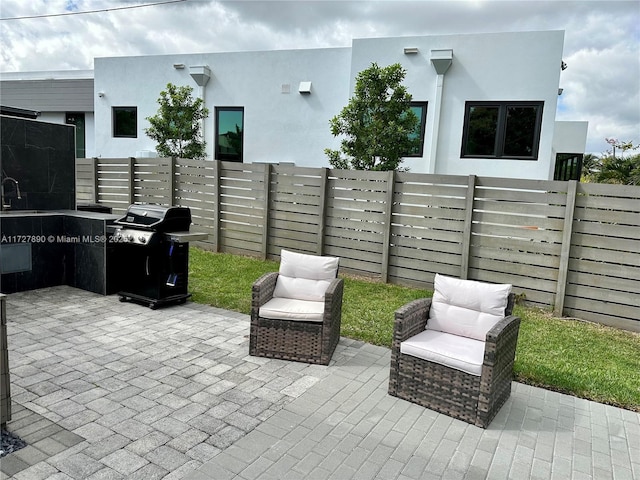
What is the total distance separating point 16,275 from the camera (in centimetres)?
559

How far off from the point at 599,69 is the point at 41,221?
1232 cm

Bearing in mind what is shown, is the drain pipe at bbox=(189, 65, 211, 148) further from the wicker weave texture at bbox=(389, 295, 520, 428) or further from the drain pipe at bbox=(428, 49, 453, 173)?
the wicker weave texture at bbox=(389, 295, 520, 428)

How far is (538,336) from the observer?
4914 millimetres

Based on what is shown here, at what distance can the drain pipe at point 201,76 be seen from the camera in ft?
35.2

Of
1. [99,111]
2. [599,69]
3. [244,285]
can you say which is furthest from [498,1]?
[99,111]

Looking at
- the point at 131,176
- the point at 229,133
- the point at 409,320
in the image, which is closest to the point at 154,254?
the point at 409,320

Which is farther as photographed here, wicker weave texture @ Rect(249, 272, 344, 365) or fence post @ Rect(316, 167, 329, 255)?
fence post @ Rect(316, 167, 329, 255)

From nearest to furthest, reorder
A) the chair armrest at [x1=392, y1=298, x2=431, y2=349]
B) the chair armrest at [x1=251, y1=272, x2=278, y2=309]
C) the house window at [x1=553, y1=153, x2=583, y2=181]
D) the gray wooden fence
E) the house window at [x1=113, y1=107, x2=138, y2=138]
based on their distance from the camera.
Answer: the chair armrest at [x1=392, y1=298, x2=431, y2=349] < the chair armrest at [x1=251, y1=272, x2=278, y2=309] < the gray wooden fence < the house window at [x1=113, y1=107, x2=138, y2=138] < the house window at [x1=553, y1=153, x2=583, y2=181]

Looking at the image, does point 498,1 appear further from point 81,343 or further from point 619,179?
point 81,343

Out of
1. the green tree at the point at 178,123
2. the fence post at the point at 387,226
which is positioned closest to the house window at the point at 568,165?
the fence post at the point at 387,226

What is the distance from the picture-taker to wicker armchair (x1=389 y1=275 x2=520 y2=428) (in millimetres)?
2967

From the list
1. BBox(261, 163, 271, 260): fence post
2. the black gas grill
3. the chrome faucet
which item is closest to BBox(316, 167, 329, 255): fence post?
BBox(261, 163, 271, 260): fence post

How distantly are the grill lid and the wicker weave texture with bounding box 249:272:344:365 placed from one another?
1.77 m

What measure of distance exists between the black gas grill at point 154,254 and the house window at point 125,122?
762 centimetres
